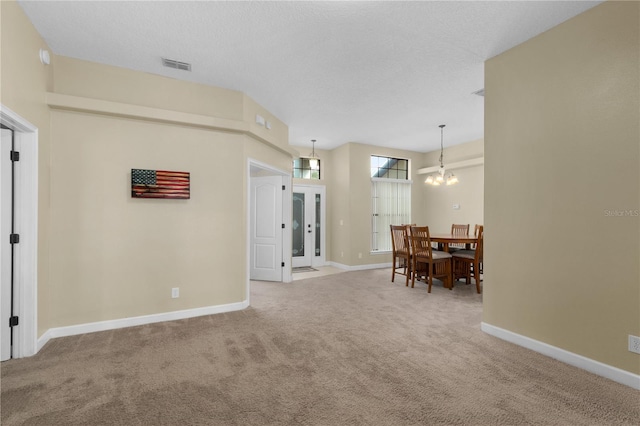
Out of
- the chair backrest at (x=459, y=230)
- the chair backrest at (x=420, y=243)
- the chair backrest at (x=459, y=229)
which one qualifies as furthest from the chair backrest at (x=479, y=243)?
the chair backrest at (x=459, y=229)

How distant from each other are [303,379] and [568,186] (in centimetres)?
266

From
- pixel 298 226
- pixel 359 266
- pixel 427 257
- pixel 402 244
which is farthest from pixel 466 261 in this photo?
pixel 298 226

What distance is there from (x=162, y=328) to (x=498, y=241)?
144 inches

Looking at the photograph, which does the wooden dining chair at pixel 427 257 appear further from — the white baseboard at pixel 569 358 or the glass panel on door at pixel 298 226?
the glass panel on door at pixel 298 226

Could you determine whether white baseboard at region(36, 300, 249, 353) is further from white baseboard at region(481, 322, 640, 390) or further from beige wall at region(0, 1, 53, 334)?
white baseboard at region(481, 322, 640, 390)

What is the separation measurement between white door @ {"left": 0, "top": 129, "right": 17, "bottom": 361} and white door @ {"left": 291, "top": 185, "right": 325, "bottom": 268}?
5.03 metres

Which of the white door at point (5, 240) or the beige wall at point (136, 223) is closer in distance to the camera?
the white door at point (5, 240)

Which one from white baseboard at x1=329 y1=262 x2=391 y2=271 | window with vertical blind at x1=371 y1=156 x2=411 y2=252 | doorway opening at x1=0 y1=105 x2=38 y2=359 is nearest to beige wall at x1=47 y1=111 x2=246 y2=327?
doorway opening at x1=0 y1=105 x2=38 y2=359

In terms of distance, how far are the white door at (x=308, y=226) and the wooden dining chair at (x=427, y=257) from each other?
2778 mm

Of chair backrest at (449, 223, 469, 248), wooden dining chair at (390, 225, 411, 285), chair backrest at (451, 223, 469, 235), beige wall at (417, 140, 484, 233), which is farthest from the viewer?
beige wall at (417, 140, 484, 233)

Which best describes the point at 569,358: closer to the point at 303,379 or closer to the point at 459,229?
the point at 303,379

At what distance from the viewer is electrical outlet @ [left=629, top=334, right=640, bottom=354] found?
2194mm

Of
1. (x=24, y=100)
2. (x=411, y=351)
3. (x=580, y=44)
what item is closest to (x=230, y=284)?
(x=411, y=351)

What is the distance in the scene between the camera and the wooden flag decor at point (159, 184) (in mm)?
3418
